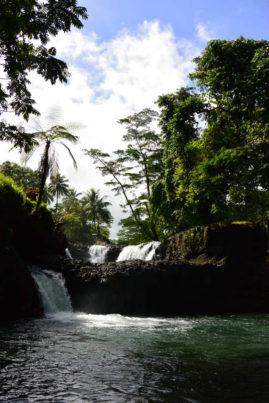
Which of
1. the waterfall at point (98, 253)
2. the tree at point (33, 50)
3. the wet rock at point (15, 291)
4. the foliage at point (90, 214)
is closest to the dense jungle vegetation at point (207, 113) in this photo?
the tree at point (33, 50)

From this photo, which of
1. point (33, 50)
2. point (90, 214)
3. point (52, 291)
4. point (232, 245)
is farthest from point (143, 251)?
point (90, 214)

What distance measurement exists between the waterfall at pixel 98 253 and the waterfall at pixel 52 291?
38.9 ft

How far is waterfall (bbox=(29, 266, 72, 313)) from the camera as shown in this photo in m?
11.3

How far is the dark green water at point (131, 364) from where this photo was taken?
3.29 m

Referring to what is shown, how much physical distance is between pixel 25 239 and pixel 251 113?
1225 cm

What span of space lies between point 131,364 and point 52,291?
7.98 metres

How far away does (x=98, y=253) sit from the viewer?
2491 centimetres

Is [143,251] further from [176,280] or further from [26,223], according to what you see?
[26,223]

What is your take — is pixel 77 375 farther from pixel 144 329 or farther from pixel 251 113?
pixel 251 113

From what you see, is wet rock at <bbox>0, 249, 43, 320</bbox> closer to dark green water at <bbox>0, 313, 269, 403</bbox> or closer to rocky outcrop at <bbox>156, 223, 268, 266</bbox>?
dark green water at <bbox>0, 313, 269, 403</bbox>

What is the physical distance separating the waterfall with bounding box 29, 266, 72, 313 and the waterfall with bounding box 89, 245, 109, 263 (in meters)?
11.9

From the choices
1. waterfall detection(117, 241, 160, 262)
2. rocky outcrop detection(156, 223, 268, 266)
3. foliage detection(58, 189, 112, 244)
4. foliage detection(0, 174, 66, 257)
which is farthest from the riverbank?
foliage detection(58, 189, 112, 244)

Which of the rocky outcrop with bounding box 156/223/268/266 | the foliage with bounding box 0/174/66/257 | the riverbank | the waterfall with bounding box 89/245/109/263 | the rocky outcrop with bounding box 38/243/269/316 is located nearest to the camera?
the riverbank

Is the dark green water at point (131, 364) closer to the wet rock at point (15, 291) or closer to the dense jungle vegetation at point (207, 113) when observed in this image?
the wet rock at point (15, 291)
